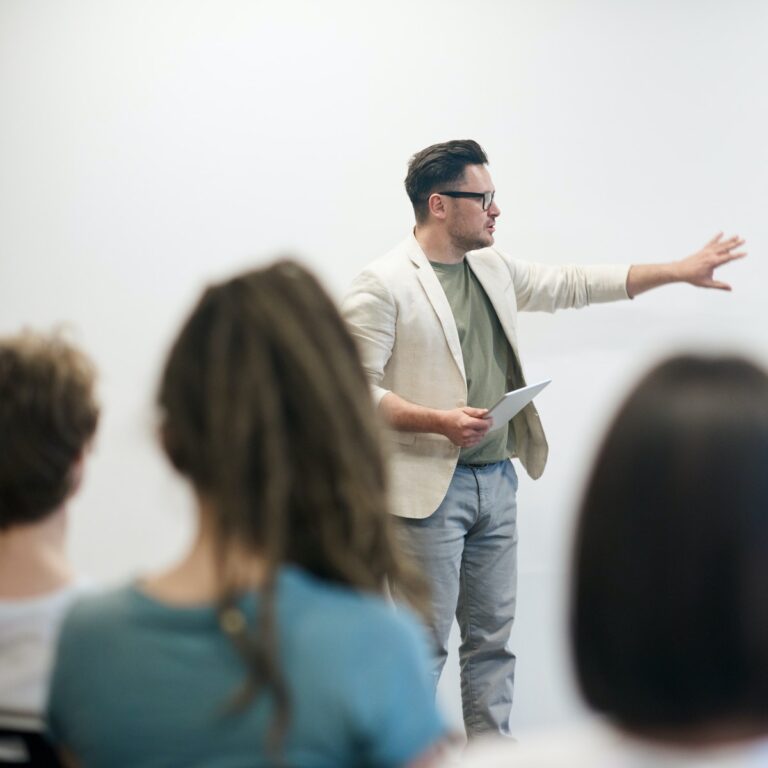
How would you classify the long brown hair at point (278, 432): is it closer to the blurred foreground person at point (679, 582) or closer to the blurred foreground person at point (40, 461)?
the blurred foreground person at point (679, 582)

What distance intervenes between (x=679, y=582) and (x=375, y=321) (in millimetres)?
2029

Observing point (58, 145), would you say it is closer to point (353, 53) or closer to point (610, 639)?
point (353, 53)

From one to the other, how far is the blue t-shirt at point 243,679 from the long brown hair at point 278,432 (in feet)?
0.13

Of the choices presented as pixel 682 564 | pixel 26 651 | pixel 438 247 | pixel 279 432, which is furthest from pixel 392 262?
pixel 682 564

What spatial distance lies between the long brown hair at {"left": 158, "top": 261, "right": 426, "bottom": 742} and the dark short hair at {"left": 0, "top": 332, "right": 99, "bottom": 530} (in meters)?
0.43

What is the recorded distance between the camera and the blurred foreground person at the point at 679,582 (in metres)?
0.73

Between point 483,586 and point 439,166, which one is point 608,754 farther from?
point 439,166

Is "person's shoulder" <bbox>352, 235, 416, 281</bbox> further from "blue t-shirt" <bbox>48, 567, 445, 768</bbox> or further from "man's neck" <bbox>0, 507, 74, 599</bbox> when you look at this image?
"blue t-shirt" <bbox>48, 567, 445, 768</bbox>

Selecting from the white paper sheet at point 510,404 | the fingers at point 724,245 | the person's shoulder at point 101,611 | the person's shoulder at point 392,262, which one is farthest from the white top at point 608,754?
the fingers at point 724,245

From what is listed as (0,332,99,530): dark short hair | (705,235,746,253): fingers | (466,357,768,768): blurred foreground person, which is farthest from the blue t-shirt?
(705,235,746,253): fingers

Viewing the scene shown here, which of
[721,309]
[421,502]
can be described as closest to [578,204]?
[721,309]

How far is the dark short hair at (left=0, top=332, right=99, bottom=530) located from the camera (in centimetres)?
131

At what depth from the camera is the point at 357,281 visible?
2.79m

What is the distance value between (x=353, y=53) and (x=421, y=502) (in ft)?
4.58
